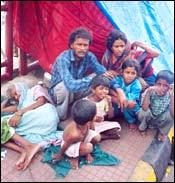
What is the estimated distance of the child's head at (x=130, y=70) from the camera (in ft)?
9.64

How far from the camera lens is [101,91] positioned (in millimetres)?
2812

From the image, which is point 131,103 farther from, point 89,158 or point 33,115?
point 33,115

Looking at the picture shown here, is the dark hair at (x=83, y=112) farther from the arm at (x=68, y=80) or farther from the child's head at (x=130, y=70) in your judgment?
the child's head at (x=130, y=70)

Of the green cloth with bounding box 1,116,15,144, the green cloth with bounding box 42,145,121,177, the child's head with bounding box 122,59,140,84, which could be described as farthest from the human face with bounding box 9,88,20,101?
A: the child's head with bounding box 122,59,140,84

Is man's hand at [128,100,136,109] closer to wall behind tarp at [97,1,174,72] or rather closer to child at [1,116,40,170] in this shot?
wall behind tarp at [97,1,174,72]

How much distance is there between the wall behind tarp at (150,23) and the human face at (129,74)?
404 mm

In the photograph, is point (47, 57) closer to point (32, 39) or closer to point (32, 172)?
point (32, 39)

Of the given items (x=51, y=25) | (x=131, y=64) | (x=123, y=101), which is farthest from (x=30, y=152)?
(x=51, y=25)

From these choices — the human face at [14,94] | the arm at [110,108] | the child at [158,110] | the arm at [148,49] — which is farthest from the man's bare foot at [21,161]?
the arm at [148,49]

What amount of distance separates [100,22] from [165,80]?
92cm

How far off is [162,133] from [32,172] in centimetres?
110

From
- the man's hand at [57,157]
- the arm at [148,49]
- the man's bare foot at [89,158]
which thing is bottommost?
the man's bare foot at [89,158]

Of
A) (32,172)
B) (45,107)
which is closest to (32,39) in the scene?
(45,107)

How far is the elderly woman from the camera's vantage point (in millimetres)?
2795
